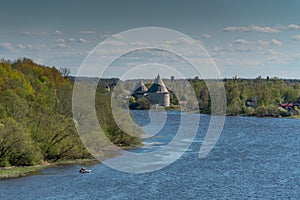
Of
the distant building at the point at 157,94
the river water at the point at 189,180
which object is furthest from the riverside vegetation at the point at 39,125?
the distant building at the point at 157,94

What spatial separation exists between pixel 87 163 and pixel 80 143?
2.34 m

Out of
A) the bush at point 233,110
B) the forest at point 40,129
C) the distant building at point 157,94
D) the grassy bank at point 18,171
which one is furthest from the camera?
the distant building at point 157,94

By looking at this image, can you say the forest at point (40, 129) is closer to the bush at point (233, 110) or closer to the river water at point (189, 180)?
the river water at point (189, 180)

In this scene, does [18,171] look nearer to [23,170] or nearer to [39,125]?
[23,170]

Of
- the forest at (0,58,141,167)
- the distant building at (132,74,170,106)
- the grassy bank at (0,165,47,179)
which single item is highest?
the distant building at (132,74,170,106)

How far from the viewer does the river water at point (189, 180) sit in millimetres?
28000

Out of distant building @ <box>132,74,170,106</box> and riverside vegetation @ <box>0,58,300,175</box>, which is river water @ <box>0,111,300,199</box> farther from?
distant building @ <box>132,74,170,106</box>

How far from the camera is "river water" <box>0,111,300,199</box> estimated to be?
2800 centimetres

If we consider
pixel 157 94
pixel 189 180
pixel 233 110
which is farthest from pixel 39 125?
pixel 157 94

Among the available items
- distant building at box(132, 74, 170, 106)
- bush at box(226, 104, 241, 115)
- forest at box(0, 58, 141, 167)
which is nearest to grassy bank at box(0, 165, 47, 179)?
forest at box(0, 58, 141, 167)

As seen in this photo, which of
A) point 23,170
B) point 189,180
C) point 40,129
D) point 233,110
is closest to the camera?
point 189,180

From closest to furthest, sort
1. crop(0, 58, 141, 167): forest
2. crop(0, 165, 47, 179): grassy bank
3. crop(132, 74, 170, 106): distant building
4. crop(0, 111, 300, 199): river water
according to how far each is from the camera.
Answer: crop(0, 111, 300, 199): river water < crop(0, 165, 47, 179): grassy bank < crop(0, 58, 141, 167): forest < crop(132, 74, 170, 106): distant building

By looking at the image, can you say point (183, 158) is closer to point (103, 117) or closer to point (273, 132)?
point (103, 117)

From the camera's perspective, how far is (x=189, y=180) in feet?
104
